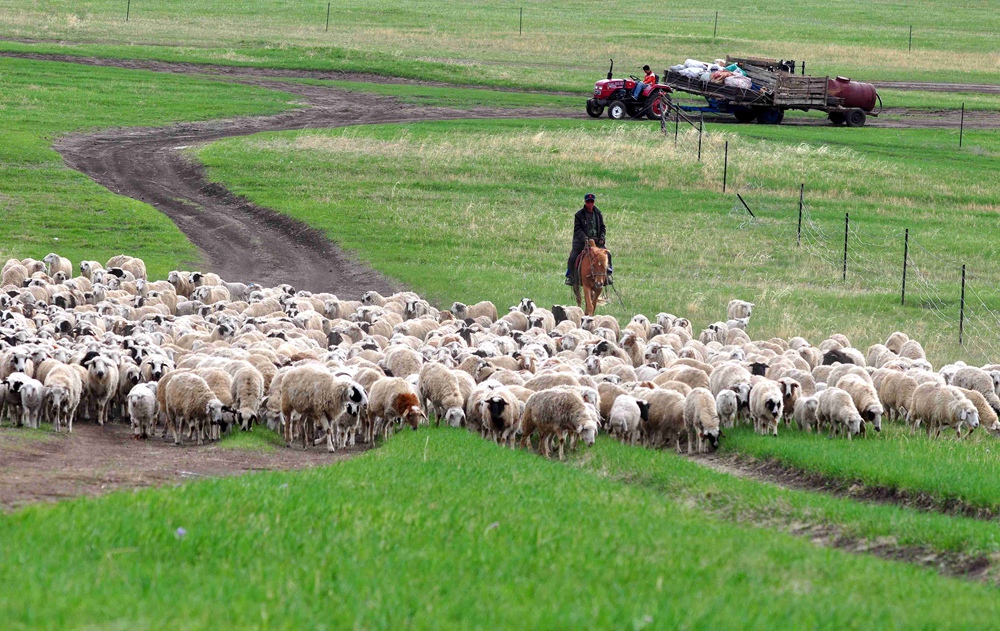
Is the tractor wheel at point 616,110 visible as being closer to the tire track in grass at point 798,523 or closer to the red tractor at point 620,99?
the red tractor at point 620,99

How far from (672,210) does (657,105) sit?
66.5 feet

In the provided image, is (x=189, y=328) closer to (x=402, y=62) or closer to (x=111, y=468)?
(x=111, y=468)

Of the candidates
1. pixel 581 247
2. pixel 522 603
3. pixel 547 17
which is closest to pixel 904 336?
pixel 581 247

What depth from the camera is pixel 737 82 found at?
63.3 meters

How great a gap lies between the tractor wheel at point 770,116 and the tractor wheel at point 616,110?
24.7ft

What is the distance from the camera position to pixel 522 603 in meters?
8.12

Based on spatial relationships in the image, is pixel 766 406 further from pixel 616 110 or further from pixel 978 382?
pixel 616 110

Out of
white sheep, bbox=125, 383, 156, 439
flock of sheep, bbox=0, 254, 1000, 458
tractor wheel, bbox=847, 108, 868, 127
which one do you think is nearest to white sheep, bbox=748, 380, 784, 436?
flock of sheep, bbox=0, 254, 1000, 458

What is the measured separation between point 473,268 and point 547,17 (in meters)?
85.5

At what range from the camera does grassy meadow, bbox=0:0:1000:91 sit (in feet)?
260

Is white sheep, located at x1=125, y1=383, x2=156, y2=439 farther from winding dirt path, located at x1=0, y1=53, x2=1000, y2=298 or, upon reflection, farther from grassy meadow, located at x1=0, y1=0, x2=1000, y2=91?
grassy meadow, located at x1=0, y1=0, x2=1000, y2=91

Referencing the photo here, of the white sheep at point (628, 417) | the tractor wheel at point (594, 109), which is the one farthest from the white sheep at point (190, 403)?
the tractor wheel at point (594, 109)

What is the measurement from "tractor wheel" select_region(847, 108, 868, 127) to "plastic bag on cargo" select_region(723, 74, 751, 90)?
5.87 meters

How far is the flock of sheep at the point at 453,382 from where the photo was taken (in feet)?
55.8
